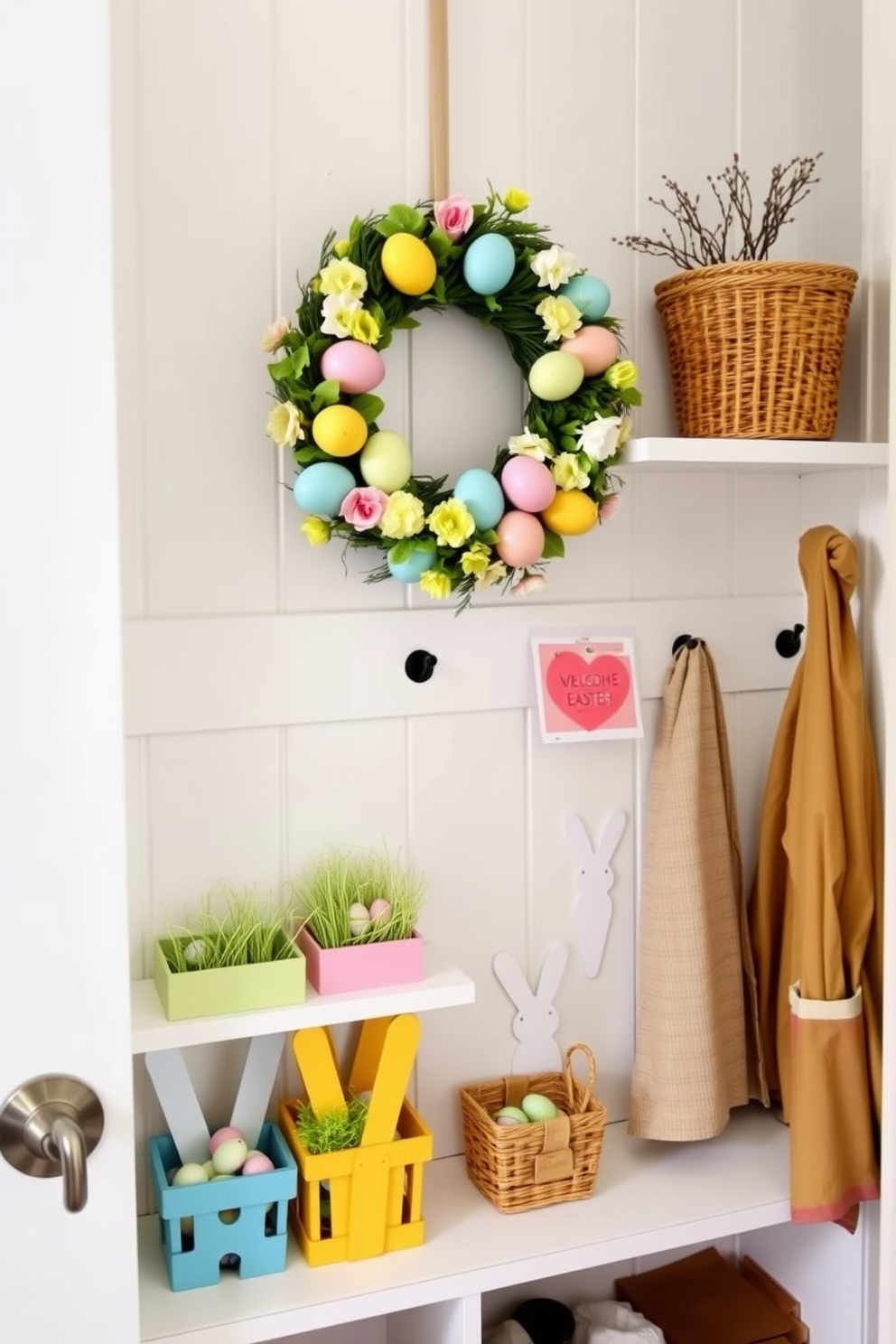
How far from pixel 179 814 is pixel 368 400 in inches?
19.2

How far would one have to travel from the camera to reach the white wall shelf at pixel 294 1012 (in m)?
1.23

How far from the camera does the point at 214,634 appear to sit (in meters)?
1.37

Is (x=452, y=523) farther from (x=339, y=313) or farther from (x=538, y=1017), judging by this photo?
(x=538, y=1017)

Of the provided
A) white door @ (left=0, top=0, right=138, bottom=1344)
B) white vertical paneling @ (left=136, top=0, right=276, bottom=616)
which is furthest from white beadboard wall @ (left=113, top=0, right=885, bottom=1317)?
white door @ (left=0, top=0, right=138, bottom=1344)

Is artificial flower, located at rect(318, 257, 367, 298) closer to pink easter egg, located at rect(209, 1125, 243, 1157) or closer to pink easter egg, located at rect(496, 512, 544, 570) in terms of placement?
pink easter egg, located at rect(496, 512, 544, 570)

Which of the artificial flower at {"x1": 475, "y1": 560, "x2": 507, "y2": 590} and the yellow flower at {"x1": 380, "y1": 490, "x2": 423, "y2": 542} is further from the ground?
the yellow flower at {"x1": 380, "y1": 490, "x2": 423, "y2": 542}

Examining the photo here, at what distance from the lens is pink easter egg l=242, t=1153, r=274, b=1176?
1294 mm

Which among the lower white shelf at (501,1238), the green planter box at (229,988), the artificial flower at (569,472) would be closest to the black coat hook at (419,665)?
the artificial flower at (569,472)

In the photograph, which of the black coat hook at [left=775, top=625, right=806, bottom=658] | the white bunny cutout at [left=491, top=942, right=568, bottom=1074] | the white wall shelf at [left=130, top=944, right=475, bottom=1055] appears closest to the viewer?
the white wall shelf at [left=130, top=944, right=475, bottom=1055]

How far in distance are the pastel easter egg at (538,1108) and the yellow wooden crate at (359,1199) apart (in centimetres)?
15

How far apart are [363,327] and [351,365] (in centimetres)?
4

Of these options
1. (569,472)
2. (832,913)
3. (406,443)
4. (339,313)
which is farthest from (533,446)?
(832,913)

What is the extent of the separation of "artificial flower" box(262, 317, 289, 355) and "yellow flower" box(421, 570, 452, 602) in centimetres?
28

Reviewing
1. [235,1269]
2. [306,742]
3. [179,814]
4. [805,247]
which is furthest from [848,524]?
[235,1269]
